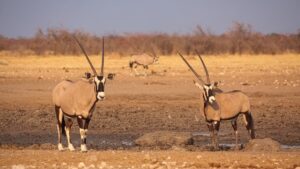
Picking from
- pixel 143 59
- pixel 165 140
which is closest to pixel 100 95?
pixel 165 140

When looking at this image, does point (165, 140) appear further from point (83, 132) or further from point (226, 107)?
point (83, 132)

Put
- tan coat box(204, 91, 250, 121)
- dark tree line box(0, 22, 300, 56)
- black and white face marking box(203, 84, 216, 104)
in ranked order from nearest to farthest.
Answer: black and white face marking box(203, 84, 216, 104), tan coat box(204, 91, 250, 121), dark tree line box(0, 22, 300, 56)

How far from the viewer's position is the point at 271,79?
2714cm

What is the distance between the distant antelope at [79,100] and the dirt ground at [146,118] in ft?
1.42

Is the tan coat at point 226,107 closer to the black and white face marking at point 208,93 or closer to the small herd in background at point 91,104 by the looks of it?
the small herd in background at point 91,104

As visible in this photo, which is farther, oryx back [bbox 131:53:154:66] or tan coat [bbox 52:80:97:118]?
oryx back [bbox 131:53:154:66]

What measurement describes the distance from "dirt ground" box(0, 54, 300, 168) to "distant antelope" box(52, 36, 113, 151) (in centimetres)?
43

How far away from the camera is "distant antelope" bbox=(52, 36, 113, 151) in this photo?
1272cm

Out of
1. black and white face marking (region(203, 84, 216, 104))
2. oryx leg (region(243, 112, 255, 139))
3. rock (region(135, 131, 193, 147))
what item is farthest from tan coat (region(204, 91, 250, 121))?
rock (region(135, 131, 193, 147))

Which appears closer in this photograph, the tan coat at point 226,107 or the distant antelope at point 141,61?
the tan coat at point 226,107

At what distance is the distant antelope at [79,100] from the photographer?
12.7 metres

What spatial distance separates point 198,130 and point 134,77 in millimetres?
11928

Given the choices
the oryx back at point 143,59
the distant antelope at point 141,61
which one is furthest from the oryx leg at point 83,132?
the oryx back at point 143,59

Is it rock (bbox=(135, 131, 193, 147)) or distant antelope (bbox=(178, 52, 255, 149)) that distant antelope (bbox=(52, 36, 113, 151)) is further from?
distant antelope (bbox=(178, 52, 255, 149))
